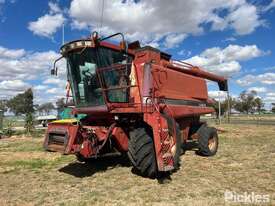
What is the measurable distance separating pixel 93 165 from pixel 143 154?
2.57 metres

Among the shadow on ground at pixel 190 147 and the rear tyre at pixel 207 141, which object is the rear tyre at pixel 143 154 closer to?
the rear tyre at pixel 207 141

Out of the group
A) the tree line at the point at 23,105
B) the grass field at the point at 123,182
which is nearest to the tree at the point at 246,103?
the tree line at the point at 23,105

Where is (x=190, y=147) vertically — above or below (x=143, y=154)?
below

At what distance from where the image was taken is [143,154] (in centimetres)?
658

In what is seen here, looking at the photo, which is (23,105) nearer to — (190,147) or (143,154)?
(190,147)

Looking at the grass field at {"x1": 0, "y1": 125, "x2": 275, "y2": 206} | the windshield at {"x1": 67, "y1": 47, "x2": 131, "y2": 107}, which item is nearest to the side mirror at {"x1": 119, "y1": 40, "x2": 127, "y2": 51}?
the windshield at {"x1": 67, "y1": 47, "x2": 131, "y2": 107}

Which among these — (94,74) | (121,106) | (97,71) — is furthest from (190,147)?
(97,71)

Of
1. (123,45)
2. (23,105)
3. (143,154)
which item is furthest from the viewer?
(23,105)

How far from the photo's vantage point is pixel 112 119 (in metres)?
7.86

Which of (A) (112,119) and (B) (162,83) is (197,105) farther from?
(A) (112,119)

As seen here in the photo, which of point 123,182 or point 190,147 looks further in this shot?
point 190,147

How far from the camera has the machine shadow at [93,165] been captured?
25.4 ft

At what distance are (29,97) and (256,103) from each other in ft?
185

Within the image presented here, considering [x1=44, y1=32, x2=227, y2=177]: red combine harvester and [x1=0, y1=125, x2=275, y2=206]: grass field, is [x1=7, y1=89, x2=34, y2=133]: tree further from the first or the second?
[x1=44, y1=32, x2=227, y2=177]: red combine harvester
